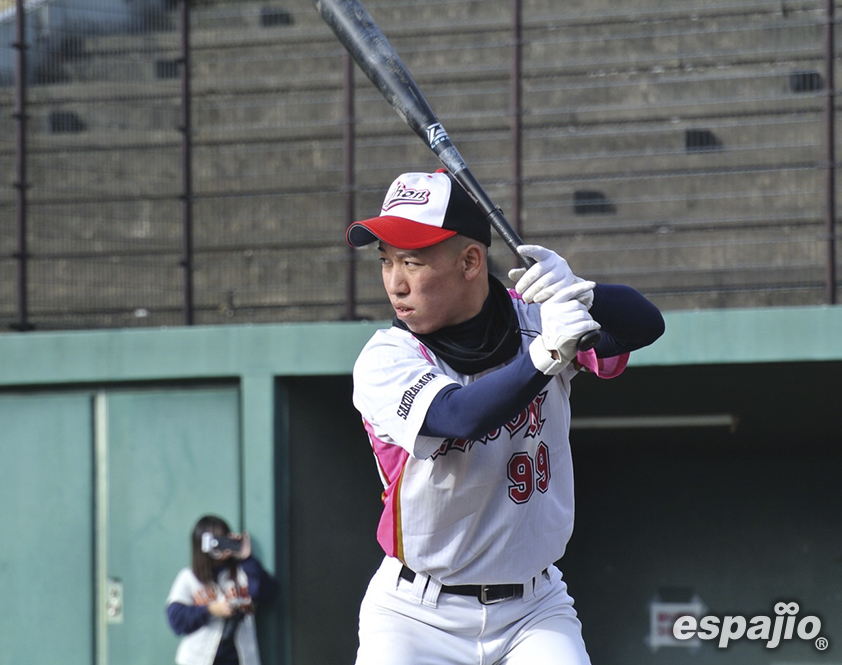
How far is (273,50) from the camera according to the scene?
26.5ft

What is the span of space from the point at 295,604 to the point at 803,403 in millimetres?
2797

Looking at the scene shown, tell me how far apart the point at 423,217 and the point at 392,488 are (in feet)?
2.00

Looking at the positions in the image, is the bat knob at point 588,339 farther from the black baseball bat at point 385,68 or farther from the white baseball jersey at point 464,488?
the black baseball bat at point 385,68

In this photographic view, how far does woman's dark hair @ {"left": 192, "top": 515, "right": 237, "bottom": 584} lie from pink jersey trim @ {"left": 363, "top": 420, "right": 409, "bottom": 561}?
9.37 ft

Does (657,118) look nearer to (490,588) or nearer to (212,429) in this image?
(212,429)

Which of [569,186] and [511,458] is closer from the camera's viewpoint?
[511,458]

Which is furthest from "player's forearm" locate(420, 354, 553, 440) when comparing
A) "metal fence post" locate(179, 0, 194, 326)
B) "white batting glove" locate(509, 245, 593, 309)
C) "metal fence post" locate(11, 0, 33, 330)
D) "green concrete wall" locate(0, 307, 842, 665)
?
"metal fence post" locate(11, 0, 33, 330)

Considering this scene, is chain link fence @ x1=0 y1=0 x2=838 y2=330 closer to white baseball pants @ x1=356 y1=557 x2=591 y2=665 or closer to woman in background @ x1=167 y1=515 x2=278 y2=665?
woman in background @ x1=167 y1=515 x2=278 y2=665

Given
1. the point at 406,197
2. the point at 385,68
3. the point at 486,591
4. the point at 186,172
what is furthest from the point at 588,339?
the point at 186,172

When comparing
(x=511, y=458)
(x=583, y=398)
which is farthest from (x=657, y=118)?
(x=511, y=458)

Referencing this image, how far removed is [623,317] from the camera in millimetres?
2357

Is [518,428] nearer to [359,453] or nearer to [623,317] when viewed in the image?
[623,317]

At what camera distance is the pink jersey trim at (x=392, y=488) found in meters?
2.46

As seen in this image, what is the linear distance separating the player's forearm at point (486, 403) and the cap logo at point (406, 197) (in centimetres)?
44
